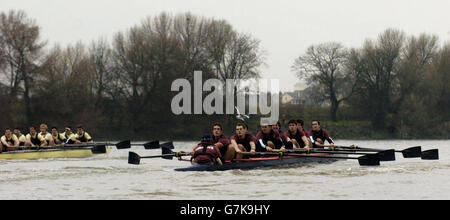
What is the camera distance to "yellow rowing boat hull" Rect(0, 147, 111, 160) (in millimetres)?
26734

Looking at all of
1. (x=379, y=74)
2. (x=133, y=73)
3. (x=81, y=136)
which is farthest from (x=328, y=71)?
(x=81, y=136)

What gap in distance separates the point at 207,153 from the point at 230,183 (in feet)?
7.33

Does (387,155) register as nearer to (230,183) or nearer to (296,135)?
(296,135)

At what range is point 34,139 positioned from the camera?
28484 millimetres

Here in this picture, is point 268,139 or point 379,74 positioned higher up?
point 379,74

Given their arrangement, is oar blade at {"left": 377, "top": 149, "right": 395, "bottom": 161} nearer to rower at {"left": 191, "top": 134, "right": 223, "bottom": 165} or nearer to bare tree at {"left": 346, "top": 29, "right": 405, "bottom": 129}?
rower at {"left": 191, "top": 134, "right": 223, "bottom": 165}

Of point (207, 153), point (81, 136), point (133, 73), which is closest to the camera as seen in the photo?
point (207, 153)

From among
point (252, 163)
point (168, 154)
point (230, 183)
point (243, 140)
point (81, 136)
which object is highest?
point (81, 136)

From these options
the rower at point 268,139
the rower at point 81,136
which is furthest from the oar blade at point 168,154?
the rower at point 81,136

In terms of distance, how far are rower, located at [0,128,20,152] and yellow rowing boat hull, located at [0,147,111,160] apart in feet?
1.18

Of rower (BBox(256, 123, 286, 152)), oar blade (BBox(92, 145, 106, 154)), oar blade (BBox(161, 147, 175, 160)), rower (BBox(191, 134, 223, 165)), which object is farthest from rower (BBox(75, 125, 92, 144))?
rower (BBox(191, 134, 223, 165))

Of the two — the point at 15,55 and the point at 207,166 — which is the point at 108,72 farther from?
the point at 207,166

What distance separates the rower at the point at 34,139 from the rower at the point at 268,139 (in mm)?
10632
